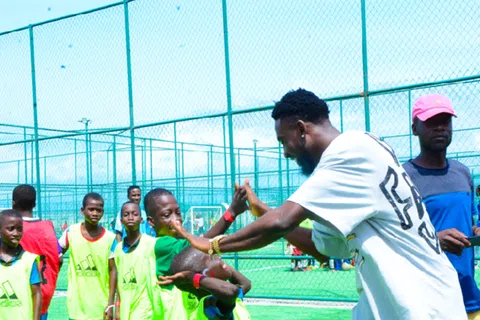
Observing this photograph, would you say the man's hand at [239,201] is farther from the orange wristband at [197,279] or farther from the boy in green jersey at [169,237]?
the orange wristband at [197,279]

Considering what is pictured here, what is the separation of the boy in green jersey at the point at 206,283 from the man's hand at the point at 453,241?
1025mm

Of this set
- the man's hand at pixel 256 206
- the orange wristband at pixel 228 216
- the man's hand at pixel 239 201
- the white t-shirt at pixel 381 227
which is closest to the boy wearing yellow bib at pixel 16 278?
the orange wristband at pixel 228 216

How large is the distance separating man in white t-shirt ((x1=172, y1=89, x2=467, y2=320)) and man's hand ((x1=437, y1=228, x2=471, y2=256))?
22.7 inches

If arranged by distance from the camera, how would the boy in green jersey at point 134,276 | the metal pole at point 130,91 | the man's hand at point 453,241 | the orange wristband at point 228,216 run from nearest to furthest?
the man's hand at point 453,241 → the orange wristband at point 228,216 → the boy in green jersey at point 134,276 → the metal pole at point 130,91

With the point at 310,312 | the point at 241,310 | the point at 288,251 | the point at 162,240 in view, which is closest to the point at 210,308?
the point at 241,310

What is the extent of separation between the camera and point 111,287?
6.41 meters

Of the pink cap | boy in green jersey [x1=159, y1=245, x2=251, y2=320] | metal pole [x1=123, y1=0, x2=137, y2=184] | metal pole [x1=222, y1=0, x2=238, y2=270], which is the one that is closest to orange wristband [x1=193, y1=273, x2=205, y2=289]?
boy in green jersey [x1=159, y1=245, x2=251, y2=320]

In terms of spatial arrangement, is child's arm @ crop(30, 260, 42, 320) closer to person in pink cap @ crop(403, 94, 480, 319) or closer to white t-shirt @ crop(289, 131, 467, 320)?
person in pink cap @ crop(403, 94, 480, 319)

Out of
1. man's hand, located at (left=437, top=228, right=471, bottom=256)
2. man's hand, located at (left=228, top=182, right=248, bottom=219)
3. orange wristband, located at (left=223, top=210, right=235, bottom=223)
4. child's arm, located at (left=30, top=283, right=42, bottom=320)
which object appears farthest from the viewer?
child's arm, located at (left=30, top=283, right=42, bottom=320)

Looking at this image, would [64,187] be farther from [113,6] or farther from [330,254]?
[330,254]

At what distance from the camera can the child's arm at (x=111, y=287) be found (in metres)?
6.16

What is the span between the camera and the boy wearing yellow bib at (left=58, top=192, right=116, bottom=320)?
21.8 feet

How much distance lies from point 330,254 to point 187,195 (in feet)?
53.8

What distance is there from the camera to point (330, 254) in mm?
2889
